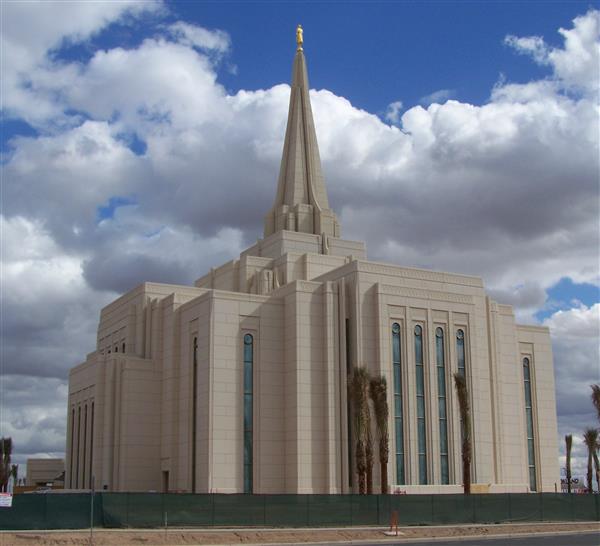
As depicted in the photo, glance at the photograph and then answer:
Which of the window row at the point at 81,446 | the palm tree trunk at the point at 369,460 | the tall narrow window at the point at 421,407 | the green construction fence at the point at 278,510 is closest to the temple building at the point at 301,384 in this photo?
the tall narrow window at the point at 421,407

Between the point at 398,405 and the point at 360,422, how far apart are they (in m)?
6.76

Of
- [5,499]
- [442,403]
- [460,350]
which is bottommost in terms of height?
[5,499]

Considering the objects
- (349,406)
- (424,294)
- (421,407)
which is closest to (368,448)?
(349,406)

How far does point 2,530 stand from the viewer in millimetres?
35031

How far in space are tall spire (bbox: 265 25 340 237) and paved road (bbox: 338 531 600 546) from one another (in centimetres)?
3024

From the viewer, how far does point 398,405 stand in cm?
5428

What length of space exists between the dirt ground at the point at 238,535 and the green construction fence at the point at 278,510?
109 centimetres

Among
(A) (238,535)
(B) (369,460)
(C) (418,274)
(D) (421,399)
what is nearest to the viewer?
(A) (238,535)

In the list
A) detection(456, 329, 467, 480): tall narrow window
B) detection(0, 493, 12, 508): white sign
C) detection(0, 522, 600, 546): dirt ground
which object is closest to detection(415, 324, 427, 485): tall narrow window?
detection(456, 329, 467, 480): tall narrow window

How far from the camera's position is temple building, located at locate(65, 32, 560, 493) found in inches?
2077

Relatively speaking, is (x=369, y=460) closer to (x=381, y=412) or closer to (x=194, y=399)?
(x=381, y=412)

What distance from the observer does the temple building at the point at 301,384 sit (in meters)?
52.8

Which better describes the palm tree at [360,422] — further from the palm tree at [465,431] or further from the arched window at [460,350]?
the arched window at [460,350]

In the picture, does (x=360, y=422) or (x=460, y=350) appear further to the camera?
(x=460, y=350)
